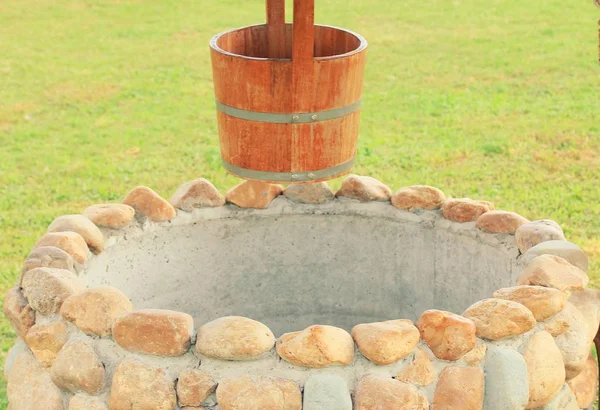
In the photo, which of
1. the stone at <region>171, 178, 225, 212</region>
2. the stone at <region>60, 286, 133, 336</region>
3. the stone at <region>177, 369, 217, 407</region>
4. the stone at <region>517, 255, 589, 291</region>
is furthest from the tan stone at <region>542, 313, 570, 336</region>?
the stone at <region>171, 178, 225, 212</region>

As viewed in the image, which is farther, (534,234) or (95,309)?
(534,234)

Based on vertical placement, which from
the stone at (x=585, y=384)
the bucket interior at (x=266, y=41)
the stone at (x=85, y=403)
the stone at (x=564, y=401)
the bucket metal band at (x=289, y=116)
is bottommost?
the stone at (x=585, y=384)

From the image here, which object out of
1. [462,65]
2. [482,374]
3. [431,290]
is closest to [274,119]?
[482,374]

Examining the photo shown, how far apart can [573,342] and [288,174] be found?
3.34ft

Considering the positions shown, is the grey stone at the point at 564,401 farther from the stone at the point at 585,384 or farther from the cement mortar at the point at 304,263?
the cement mortar at the point at 304,263

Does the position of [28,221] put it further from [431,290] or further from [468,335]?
[468,335]

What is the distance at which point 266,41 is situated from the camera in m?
3.17

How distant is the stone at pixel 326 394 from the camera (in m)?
2.65

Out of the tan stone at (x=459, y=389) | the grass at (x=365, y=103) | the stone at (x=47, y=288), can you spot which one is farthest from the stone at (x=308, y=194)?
the grass at (x=365, y=103)

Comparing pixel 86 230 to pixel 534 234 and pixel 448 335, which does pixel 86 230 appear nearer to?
pixel 448 335

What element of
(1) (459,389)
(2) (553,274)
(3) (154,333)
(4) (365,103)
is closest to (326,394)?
(1) (459,389)

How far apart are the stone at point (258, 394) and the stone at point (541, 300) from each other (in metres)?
0.76

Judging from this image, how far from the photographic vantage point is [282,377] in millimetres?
2707

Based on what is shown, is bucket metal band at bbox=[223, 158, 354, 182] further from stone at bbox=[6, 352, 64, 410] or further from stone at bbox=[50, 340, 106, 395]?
stone at bbox=[6, 352, 64, 410]
